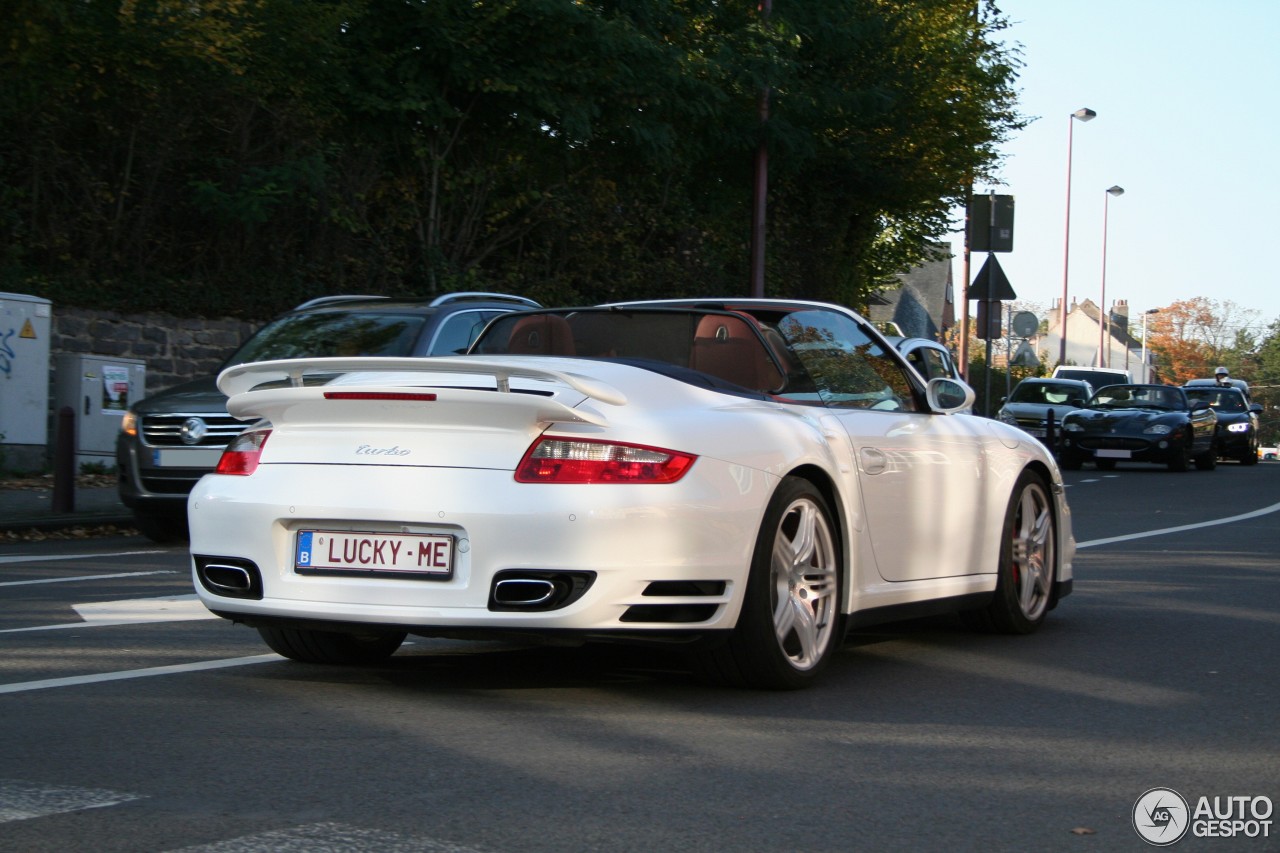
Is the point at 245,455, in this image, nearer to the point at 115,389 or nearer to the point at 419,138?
the point at 115,389

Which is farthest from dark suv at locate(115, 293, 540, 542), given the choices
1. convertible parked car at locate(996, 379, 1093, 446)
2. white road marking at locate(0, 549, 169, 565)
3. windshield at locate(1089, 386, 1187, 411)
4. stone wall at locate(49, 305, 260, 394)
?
convertible parked car at locate(996, 379, 1093, 446)

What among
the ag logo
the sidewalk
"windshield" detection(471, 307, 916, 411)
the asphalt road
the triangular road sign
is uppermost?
the triangular road sign

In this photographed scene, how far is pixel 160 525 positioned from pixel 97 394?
523cm

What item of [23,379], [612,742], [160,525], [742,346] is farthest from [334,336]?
[612,742]

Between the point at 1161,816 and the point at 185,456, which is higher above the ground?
the point at 185,456

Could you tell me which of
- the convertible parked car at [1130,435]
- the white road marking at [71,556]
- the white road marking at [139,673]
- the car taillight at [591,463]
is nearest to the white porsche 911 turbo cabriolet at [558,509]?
the car taillight at [591,463]

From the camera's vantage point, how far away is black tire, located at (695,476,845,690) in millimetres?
6094

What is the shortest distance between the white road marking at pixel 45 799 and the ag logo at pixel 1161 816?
2468 mm

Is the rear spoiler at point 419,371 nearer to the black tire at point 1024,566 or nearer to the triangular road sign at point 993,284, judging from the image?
the black tire at point 1024,566

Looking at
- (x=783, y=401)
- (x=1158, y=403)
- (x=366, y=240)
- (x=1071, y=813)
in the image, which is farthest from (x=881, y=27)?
(x=1071, y=813)

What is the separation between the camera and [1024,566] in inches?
325

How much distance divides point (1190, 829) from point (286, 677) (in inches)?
131

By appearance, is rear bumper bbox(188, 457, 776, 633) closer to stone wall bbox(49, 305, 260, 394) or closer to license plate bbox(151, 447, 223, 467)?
license plate bbox(151, 447, 223, 467)

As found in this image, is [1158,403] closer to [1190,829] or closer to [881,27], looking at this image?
[881,27]
